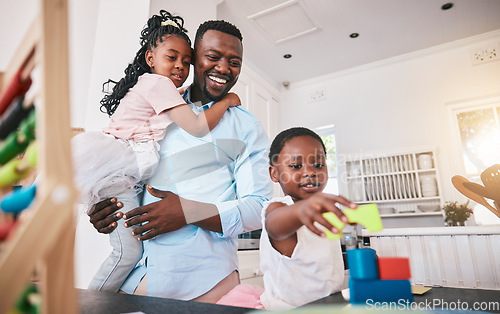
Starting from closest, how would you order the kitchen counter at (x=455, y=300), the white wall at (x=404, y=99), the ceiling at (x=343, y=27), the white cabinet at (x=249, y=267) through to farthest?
the kitchen counter at (x=455, y=300)
the white cabinet at (x=249, y=267)
the ceiling at (x=343, y=27)
the white wall at (x=404, y=99)

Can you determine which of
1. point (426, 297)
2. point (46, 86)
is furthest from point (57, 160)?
point (426, 297)

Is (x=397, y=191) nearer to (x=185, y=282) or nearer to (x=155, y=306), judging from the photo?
(x=185, y=282)

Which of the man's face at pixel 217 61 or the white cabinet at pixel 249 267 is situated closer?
the man's face at pixel 217 61

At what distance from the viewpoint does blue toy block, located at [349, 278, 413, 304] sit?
0.35m

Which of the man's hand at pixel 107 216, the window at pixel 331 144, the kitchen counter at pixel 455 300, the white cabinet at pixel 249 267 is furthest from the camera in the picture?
the window at pixel 331 144

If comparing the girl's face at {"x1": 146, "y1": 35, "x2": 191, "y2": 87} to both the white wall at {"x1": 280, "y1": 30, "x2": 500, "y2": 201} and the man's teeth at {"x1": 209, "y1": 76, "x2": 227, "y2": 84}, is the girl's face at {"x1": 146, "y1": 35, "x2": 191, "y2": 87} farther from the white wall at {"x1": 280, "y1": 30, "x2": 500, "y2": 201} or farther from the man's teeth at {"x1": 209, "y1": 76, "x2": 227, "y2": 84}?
the white wall at {"x1": 280, "y1": 30, "x2": 500, "y2": 201}

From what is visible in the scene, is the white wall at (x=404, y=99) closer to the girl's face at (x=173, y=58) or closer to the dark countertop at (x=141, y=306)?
the girl's face at (x=173, y=58)

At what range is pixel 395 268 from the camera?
341mm

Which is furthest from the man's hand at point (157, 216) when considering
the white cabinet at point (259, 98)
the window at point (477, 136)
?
the window at point (477, 136)

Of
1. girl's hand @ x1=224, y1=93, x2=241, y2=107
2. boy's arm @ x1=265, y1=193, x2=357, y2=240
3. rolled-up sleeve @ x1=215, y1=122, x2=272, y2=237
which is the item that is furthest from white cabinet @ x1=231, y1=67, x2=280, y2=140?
boy's arm @ x1=265, y1=193, x2=357, y2=240

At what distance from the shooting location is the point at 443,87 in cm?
364

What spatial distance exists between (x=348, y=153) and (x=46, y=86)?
3.93 meters

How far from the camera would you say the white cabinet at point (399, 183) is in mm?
3418

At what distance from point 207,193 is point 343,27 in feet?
9.61
